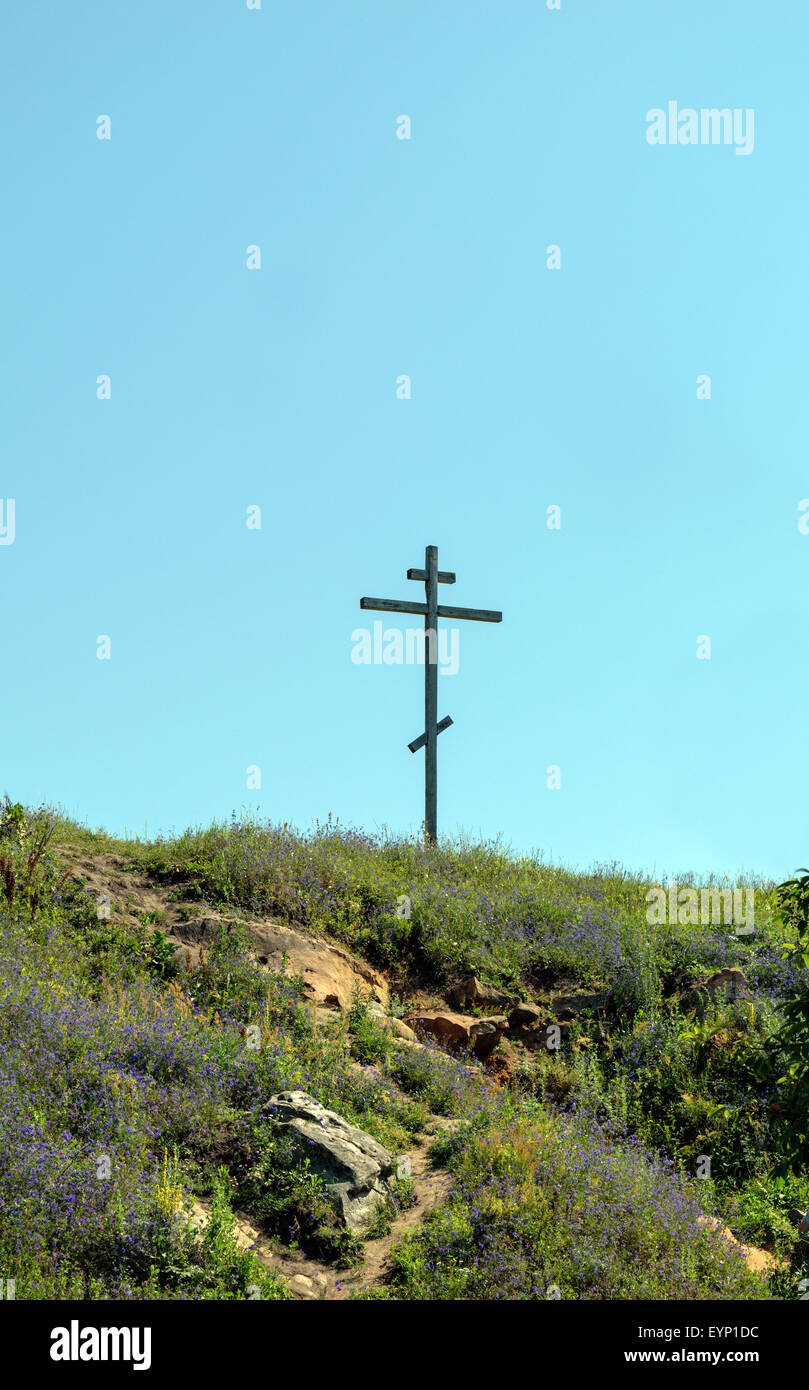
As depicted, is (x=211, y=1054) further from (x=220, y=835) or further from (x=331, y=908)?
(x=220, y=835)

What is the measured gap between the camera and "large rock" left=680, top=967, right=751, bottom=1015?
467 inches

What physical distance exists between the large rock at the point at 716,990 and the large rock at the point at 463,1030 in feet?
6.85

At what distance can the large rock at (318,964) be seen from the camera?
458 inches

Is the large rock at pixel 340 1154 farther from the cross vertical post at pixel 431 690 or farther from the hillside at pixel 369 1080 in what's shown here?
the cross vertical post at pixel 431 690

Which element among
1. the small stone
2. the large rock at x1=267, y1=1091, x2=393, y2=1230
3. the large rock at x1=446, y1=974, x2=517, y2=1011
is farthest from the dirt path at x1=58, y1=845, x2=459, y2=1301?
the large rock at x1=446, y1=974, x2=517, y2=1011

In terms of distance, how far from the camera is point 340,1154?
8.38 metres

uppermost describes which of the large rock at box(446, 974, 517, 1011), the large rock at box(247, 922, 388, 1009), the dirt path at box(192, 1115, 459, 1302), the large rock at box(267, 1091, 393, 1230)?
the large rock at box(247, 922, 388, 1009)

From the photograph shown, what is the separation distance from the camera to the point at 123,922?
1239cm

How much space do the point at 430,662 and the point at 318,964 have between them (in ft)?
23.1

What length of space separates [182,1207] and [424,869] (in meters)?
8.21

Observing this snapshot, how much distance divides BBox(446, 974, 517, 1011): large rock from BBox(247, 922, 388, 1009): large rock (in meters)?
0.88

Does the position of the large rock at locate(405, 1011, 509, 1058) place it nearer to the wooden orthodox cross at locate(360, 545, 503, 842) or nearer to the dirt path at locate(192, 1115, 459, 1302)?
the dirt path at locate(192, 1115, 459, 1302)

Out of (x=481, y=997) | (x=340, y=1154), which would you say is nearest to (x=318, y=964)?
(x=481, y=997)

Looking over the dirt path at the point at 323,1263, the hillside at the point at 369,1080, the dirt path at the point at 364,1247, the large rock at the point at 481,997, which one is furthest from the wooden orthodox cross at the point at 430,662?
the dirt path at the point at 323,1263
